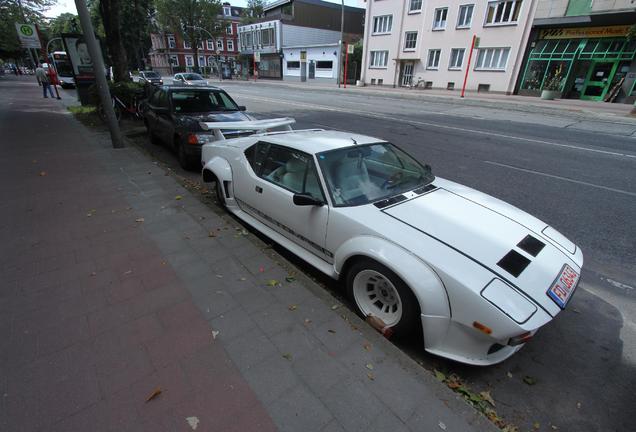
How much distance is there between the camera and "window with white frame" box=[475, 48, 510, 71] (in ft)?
76.4

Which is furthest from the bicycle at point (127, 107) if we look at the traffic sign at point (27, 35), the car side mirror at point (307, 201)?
the car side mirror at point (307, 201)

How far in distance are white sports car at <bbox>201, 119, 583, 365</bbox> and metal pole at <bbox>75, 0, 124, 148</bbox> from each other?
17.9 feet

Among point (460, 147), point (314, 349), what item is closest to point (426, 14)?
point (460, 147)

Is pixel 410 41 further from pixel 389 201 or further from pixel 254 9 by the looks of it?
pixel 254 9

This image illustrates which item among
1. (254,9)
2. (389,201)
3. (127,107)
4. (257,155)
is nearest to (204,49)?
(254,9)

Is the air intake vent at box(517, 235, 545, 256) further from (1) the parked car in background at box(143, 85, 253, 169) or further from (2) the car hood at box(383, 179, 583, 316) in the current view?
(1) the parked car in background at box(143, 85, 253, 169)

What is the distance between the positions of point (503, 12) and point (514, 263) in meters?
28.4

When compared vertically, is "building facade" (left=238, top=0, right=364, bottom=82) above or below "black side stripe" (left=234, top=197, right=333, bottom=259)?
above

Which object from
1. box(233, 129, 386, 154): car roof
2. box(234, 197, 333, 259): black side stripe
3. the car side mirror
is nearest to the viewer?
the car side mirror

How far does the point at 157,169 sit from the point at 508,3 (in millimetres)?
27546

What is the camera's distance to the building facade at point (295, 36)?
143 feet

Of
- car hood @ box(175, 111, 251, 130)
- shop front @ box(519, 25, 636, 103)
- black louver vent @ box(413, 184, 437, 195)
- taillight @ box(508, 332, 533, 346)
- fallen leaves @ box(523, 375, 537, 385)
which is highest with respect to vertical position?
shop front @ box(519, 25, 636, 103)

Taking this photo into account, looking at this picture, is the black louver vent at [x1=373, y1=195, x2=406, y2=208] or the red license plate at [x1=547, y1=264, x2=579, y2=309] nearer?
the red license plate at [x1=547, y1=264, x2=579, y2=309]

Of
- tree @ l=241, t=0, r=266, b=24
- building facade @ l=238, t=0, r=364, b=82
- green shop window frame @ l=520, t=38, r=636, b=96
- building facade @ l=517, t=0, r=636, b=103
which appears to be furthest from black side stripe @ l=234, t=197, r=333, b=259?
tree @ l=241, t=0, r=266, b=24
